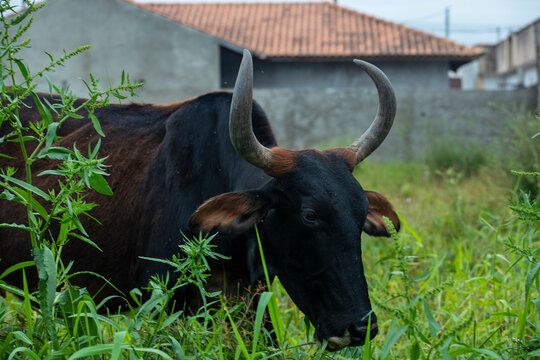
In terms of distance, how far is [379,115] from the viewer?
3.23 metres

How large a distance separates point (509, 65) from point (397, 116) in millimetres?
10748

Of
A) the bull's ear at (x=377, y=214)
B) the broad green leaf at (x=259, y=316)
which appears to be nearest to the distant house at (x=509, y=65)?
the bull's ear at (x=377, y=214)

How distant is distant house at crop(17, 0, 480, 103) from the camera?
56.2 ft

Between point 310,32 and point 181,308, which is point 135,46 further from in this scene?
point 181,308

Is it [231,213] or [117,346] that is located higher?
[231,213]

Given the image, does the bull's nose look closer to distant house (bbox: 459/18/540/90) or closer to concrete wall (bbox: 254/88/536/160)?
concrete wall (bbox: 254/88/536/160)

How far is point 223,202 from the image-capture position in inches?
109

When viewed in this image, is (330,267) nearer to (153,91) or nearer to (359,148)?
(359,148)

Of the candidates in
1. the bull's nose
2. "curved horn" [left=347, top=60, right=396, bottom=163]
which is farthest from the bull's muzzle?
"curved horn" [left=347, top=60, right=396, bottom=163]

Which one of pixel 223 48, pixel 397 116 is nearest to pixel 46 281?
pixel 397 116

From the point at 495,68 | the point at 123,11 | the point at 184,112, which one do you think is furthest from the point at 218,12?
the point at 184,112

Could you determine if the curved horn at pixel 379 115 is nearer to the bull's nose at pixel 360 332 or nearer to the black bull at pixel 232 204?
the black bull at pixel 232 204

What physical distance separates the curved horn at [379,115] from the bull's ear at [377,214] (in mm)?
224

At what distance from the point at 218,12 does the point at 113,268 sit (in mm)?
20331
